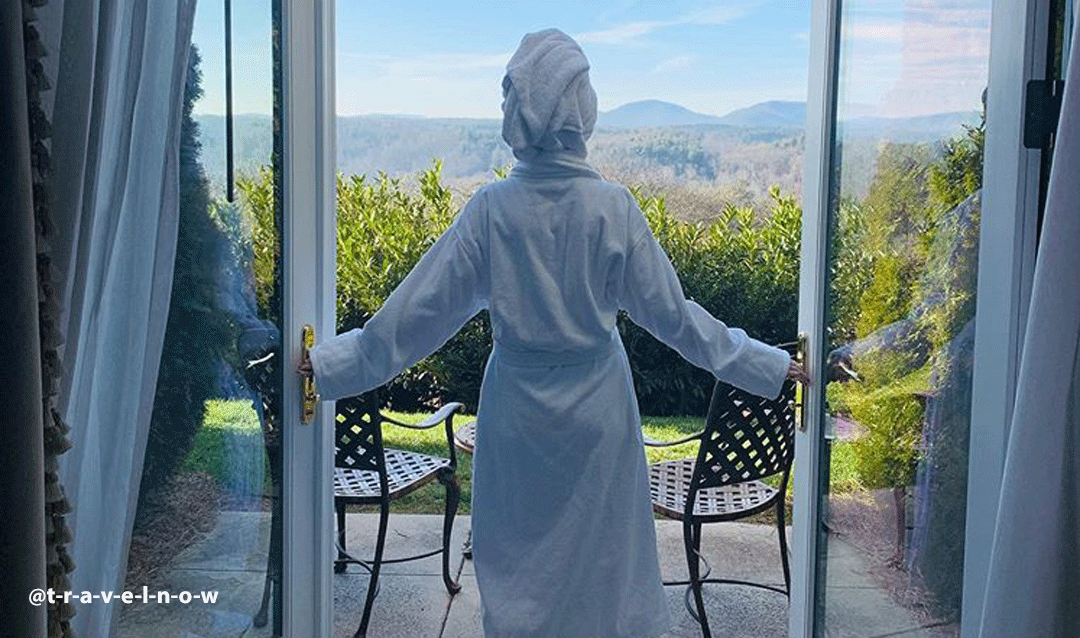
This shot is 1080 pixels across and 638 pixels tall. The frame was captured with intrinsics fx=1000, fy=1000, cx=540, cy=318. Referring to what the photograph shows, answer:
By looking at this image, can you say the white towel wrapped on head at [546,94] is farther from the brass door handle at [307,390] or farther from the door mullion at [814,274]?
the brass door handle at [307,390]

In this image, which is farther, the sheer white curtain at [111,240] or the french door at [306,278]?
the french door at [306,278]

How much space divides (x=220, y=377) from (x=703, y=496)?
1.94 m

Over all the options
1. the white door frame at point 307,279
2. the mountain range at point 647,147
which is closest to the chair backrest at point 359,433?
the white door frame at point 307,279

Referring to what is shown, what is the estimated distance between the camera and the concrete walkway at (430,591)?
1660 millimetres

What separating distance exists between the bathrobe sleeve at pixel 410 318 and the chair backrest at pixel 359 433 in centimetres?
87

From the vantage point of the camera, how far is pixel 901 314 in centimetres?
183

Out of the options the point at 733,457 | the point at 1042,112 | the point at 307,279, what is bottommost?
the point at 733,457

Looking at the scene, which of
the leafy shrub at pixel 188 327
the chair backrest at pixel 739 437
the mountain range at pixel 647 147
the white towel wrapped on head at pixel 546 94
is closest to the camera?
the leafy shrub at pixel 188 327

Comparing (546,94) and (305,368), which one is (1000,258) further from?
(305,368)

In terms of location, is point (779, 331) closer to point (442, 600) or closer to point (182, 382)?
point (442, 600)

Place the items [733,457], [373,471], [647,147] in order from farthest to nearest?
[647,147] → [373,471] → [733,457]

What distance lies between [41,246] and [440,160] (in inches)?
165

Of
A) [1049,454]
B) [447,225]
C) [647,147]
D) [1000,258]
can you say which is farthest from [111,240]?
[647,147]

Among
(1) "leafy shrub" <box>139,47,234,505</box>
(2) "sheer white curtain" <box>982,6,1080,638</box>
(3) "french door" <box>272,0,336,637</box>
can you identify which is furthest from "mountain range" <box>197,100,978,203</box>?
(2) "sheer white curtain" <box>982,6,1080,638</box>
